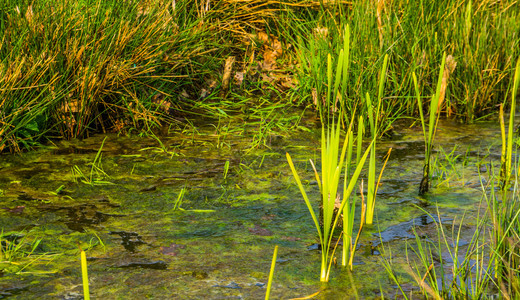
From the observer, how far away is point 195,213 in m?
2.41

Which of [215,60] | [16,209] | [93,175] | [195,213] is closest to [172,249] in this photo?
[195,213]

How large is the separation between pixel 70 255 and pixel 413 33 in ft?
9.00

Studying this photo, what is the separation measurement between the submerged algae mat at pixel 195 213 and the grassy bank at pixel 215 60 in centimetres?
27

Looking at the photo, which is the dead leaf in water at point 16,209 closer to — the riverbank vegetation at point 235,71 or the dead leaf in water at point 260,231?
the riverbank vegetation at point 235,71

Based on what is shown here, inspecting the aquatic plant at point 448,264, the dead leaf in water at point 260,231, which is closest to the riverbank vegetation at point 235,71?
the dead leaf in water at point 260,231

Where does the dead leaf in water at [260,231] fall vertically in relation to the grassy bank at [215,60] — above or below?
below

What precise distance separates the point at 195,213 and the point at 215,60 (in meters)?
2.31

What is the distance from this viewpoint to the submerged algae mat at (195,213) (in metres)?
1.84

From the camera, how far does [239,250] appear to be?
207 centimetres

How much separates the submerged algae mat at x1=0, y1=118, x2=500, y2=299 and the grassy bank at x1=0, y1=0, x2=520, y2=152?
0.27 m

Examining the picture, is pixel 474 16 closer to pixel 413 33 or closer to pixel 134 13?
pixel 413 33

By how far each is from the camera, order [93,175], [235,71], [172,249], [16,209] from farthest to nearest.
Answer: [235,71] → [93,175] → [16,209] → [172,249]

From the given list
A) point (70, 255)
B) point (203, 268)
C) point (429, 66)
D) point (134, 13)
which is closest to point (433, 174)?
point (429, 66)

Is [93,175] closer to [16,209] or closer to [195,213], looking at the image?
[16,209]
